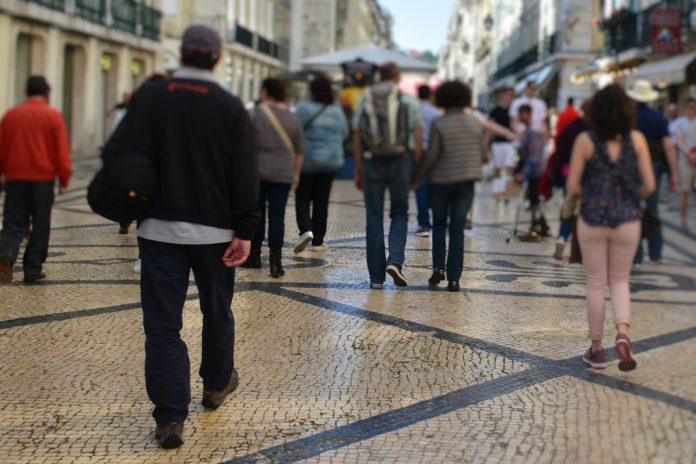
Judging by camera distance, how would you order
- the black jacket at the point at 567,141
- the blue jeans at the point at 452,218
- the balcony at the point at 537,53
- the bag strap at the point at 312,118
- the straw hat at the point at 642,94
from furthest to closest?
the balcony at the point at 537,53, the bag strap at the point at 312,118, the black jacket at the point at 567,141, the straw hat at the point at 642,94, the blue jeans at the point at 452,218

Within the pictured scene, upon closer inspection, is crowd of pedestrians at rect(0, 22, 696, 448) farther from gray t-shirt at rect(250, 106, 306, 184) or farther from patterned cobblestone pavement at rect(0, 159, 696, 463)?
patterned cobblestone pavement at rect(0, 159, 696, 463)

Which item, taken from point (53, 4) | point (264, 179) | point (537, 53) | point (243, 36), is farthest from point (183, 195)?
point (537, 53)

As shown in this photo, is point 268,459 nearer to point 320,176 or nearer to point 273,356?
point 273,356

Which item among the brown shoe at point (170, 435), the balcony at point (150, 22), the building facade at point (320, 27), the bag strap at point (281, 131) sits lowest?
the brown shoe at point (170, 435)

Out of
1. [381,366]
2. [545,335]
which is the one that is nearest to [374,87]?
[545,335]

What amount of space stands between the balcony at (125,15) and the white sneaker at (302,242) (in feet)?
75.3

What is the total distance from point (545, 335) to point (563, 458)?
7.68ft

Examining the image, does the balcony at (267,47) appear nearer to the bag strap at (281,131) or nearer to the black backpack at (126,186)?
the bag strap at (281,131)

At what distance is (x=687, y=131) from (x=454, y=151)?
7.68 metres

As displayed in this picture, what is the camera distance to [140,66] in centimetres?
3525

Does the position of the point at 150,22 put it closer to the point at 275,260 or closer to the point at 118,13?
the point at 118,13

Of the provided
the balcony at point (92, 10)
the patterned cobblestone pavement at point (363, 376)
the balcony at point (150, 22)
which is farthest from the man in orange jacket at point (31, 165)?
the balcony at point (150, 22)

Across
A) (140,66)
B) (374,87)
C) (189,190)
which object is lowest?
(189,190)

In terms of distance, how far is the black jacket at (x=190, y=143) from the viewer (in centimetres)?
409
